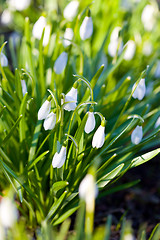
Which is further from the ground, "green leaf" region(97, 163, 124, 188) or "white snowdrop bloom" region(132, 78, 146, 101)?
"white snowdrop bloom" region(132, 78, 146, 101)

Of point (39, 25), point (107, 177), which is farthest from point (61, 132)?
point (39, 25)

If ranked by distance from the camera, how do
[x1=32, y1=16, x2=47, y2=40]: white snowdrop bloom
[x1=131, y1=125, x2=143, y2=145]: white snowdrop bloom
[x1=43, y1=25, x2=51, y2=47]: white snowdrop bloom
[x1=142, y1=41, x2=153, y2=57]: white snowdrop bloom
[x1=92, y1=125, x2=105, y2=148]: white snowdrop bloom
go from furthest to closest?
[x1=142, y1=41, x2=153, y2=57]: white snowdrop bloom < [x1=43, y1=25, x2=51, y2=47]: white snowdrop bloom < [x1=32, y1=16, x2=47, y2=40]: white snowdrop bloom < [x1=131, y1=125, x2=143, y2=145]: white snowdrop bloom < [x1=92, y1=125, x2=105, y2=148]: white snowdrop bloom

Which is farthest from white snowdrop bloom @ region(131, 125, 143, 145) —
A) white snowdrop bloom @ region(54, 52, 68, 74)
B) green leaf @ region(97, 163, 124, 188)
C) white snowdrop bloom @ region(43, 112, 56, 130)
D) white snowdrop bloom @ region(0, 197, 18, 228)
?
white snowdrop bloom @ region(0, 197, 18, 228)

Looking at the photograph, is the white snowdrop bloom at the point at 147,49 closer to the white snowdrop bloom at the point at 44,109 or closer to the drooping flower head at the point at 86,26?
the drooping flower head at the point at 86,26

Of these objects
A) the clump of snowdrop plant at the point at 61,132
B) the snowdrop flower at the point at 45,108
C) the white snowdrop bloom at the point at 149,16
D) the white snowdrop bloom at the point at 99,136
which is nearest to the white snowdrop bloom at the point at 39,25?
the clump of snowdrop plant at the point at 61,132

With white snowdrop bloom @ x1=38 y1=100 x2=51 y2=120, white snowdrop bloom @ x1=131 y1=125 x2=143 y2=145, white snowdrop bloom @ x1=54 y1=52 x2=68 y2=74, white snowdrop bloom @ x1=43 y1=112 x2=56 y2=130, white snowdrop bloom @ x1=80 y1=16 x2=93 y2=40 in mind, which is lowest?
white snowdrop bloom @ x1=131 y1=125 x2=143 y2=145

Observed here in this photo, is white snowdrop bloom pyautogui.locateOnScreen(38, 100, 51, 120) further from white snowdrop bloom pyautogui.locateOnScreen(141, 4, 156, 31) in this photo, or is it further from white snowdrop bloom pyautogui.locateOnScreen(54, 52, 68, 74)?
white snowdrop bloom pyautogui.locateOnScreen(141, 4, 156, 31)

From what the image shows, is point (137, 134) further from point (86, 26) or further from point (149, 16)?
point (149, 16)

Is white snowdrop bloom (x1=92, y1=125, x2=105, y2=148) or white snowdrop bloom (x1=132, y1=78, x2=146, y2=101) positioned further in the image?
white snowdrop bloom (x1=132, y1=78, x2=146, y2=101)
